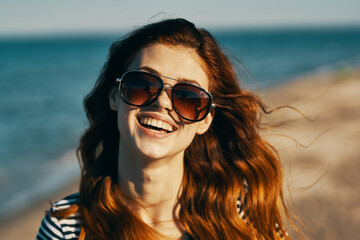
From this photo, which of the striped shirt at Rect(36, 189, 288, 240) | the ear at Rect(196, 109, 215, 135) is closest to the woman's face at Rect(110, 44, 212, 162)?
the ear at Rect(196, 109, 215, 135)

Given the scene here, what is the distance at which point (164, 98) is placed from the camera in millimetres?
2359

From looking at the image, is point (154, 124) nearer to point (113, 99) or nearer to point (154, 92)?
point (154, 92)

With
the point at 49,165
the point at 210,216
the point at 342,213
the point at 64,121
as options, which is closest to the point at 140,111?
the point at 210,216

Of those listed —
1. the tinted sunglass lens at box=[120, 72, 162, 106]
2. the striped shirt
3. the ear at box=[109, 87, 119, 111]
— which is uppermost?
the tinted sunglass lens at box=[120, 72, 162, 106]

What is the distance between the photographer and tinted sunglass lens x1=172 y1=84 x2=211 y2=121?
2.35 metres

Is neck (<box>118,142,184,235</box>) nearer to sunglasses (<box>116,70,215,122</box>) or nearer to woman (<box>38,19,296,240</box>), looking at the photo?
woman (<box>38,19,296,240</box>)

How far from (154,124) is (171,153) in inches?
9.3

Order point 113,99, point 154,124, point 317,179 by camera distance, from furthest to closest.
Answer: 1. point 317,179
2. point 113,99
3. point 154,124

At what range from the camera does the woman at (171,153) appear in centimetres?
236

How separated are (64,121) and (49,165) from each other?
602 centimetres

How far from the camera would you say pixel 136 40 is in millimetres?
2576

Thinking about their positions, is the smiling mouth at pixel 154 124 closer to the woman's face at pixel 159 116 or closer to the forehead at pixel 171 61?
the woman's face at pixel 159 116

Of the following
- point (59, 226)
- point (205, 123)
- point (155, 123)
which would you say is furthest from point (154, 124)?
point (59, 226)

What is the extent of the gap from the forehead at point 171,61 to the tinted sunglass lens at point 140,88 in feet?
0.27
